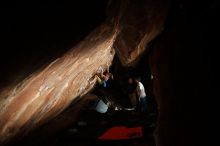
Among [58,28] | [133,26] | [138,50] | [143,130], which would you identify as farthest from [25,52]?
[143,130]

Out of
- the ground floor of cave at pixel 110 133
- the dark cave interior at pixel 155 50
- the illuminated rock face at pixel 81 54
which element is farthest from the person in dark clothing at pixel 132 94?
the illuminated rock face at pixel 81 54

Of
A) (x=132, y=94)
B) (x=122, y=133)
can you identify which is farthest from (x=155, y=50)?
(x=132, y=94)

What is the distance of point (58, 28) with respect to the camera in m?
2.61

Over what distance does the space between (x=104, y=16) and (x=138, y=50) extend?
4.22 m

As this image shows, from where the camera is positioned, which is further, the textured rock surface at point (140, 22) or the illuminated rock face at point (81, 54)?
the textured rock surface at point (140, 22)

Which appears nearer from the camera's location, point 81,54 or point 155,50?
point 81,54

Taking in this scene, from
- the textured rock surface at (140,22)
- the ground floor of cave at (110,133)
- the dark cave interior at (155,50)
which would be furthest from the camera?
the ground floor of cave at (110,133)

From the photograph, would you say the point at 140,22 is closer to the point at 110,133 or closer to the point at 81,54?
the point at 81,54

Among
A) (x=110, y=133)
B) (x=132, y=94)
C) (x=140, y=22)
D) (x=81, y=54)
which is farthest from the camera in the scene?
(x=132, y=94)

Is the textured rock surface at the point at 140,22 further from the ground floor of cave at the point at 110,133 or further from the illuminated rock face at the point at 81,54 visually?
the ground floor of cave at the point at 110,133

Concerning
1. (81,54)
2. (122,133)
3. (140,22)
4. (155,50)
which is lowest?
(81,54)

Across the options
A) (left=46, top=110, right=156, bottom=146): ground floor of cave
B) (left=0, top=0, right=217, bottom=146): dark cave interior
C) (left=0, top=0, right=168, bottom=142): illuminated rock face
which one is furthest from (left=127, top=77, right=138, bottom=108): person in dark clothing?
(left=0, top=0, right=168, bottom=142): illuminated rock face

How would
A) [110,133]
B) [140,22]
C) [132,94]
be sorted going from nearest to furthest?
1. [140,22]
2. [110,133]
3. [132,94]

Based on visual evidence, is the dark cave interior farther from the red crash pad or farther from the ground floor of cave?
the red crash pad
